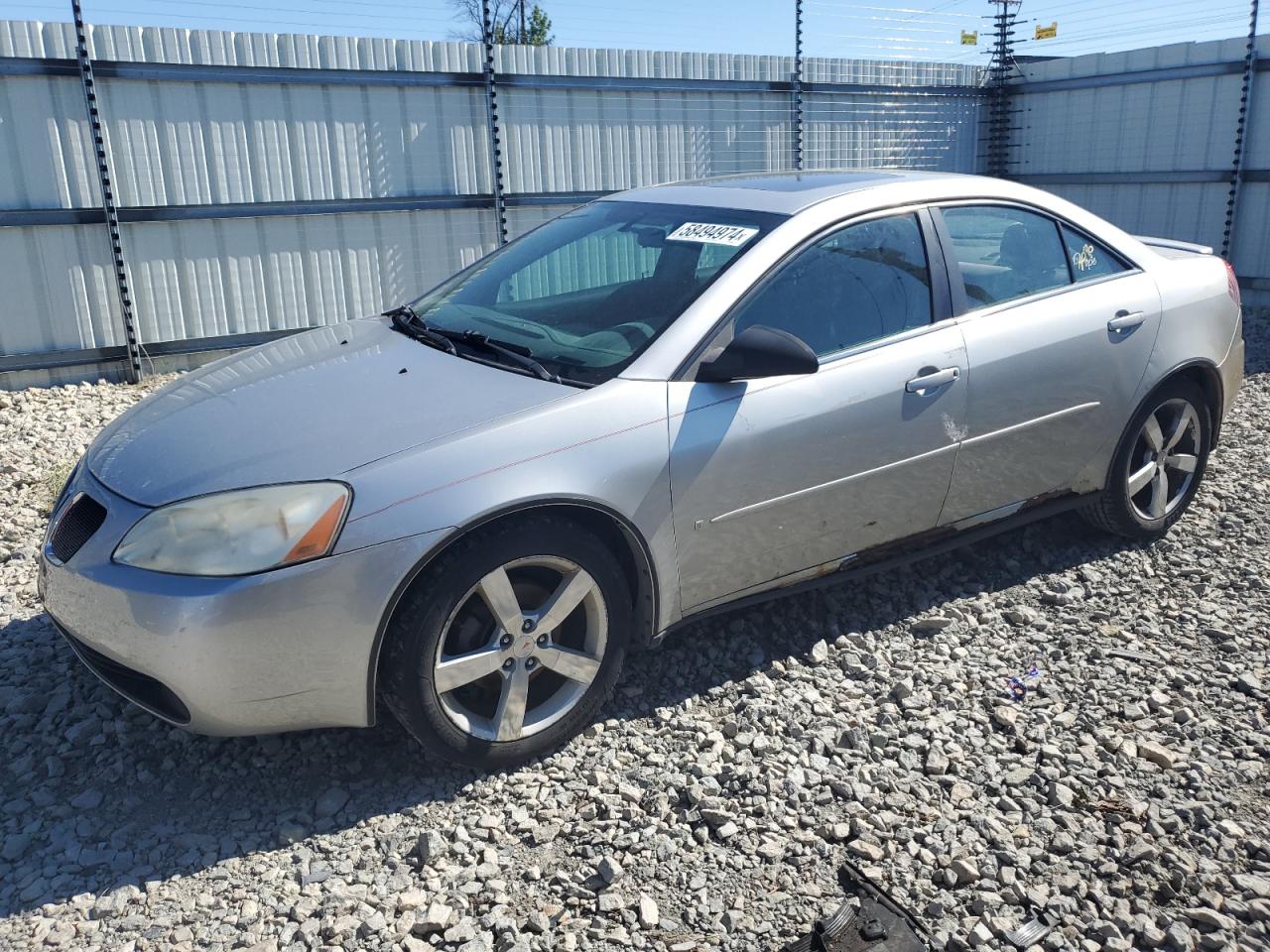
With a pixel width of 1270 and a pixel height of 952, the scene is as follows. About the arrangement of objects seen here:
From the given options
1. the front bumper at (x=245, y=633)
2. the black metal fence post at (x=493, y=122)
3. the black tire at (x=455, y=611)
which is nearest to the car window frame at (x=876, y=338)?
the black tire at (x=455, y=611)

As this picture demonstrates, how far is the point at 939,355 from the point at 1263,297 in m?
9.43

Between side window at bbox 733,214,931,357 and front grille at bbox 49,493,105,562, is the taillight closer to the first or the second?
side window at bbox 733,214,931,357

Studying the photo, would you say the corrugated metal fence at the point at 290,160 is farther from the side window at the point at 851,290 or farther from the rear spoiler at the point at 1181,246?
the side window at the point at 851,290

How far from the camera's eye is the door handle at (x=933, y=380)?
3625mm

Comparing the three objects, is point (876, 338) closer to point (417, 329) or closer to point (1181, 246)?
point (417, 329)

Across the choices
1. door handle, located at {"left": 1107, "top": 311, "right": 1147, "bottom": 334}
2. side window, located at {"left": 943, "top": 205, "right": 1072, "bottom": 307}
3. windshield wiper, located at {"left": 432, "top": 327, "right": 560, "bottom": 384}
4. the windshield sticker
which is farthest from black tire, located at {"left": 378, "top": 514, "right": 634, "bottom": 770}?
door handle, located at {"left": 1107, "top": 311, "right": 1147, "bottom": 334}

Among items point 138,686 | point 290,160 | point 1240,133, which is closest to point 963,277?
point 138,686

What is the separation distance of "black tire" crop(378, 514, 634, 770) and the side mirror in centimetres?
66

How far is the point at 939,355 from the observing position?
3705 millimetres

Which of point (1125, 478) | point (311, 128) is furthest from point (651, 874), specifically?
point (311, 128)

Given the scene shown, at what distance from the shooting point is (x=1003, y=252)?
414cm

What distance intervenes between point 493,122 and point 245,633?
790cm

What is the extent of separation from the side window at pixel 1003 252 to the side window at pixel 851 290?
0.78ft

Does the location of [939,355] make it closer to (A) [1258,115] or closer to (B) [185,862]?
(B) [185,862]
